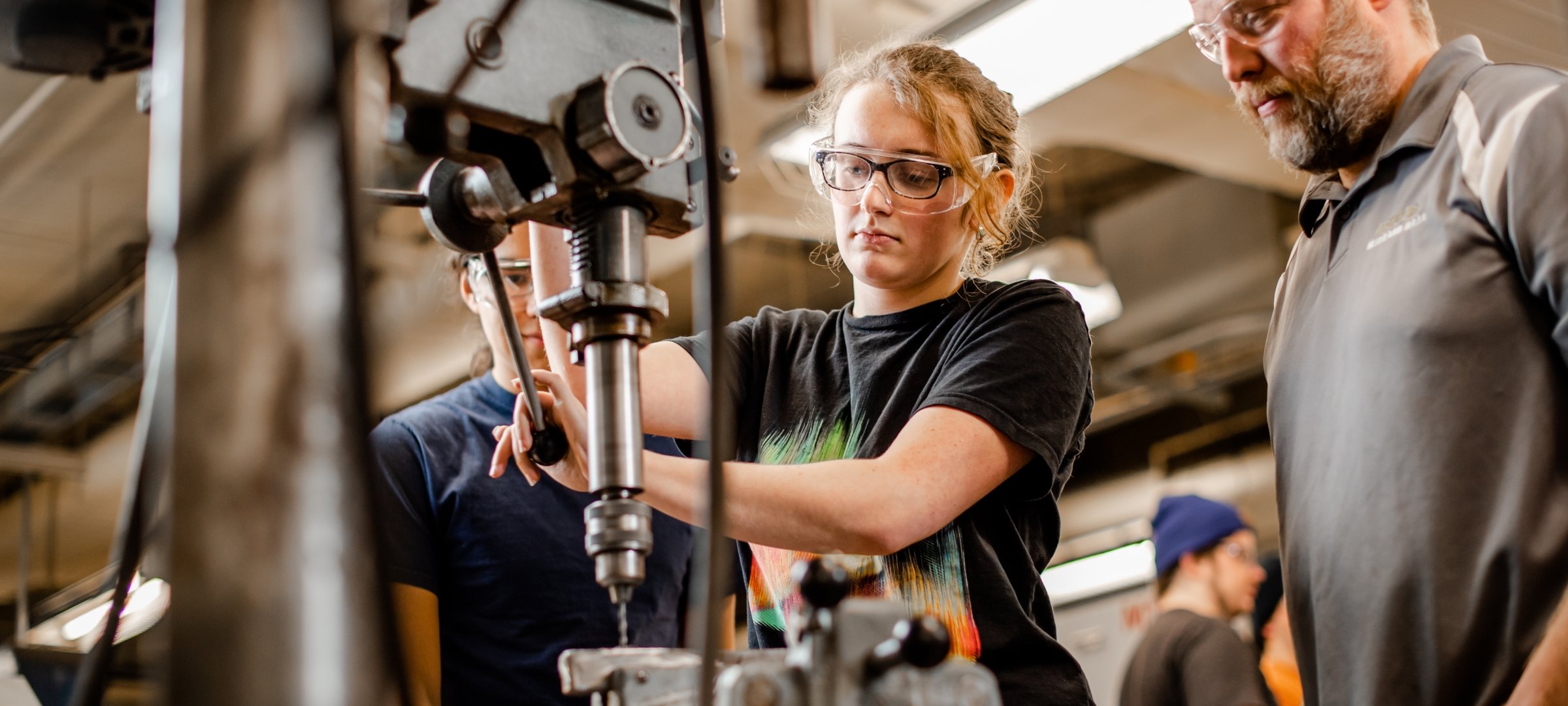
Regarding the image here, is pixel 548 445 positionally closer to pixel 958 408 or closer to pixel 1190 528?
pixel 958 408

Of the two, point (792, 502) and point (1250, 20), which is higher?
point (1250, 20)

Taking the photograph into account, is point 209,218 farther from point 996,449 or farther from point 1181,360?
point 1181,360

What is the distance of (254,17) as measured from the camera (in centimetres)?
54

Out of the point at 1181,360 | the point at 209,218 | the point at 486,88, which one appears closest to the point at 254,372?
the point at 209,218

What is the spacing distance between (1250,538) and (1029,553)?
9.75 feet

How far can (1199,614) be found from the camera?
3299 millimetres

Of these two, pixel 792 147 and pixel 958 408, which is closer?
pixel 958 408

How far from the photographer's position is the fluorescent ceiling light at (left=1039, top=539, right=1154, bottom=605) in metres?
8.17

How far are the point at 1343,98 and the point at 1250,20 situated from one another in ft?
0.48

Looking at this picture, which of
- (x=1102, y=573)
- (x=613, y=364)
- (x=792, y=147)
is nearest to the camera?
(x=613, y=364)

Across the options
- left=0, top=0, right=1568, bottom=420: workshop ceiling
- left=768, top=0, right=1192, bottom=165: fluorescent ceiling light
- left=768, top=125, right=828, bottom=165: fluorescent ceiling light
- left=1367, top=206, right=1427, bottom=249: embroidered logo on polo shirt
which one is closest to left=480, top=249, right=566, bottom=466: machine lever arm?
left=1367, top=206, right=1427, bottom=249: embroidered logo on polo shirt

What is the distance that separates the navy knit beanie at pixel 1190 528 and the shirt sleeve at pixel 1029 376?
255 centimetres

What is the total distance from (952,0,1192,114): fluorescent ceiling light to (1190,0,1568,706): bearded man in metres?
1.62

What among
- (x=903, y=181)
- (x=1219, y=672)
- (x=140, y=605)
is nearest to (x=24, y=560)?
(x=1219, y=672)
